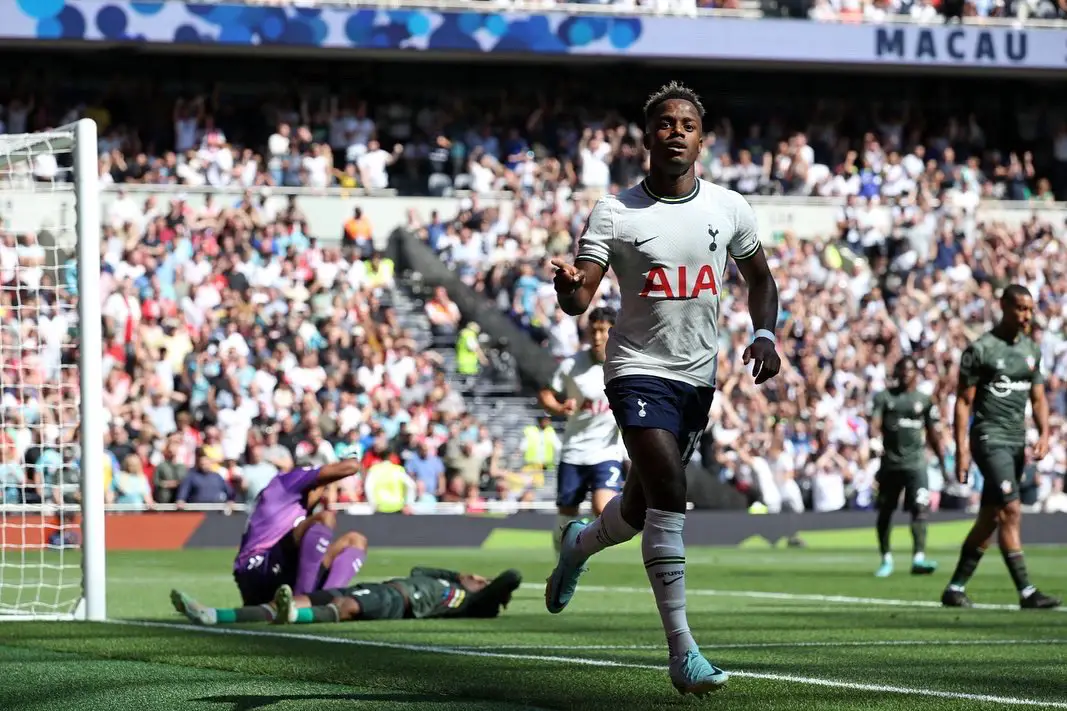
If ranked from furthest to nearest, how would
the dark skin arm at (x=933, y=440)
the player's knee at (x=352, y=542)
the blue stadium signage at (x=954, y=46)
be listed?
the blue stadium signage at (x=954, y=46) → the dark skin arm at (x=933, y=440) → the player's knee at (x=352, y=542)

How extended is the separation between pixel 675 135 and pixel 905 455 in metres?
13.3

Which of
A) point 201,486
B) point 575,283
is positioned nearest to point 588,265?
point 575,283

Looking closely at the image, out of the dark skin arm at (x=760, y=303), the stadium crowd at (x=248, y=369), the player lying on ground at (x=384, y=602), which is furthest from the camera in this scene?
the stadium crowd at (x=248, y=369)

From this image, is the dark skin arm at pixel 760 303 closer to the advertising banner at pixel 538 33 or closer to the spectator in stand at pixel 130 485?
the spectator in stand at pixel 130 485

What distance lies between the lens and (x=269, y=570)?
12.5 metres

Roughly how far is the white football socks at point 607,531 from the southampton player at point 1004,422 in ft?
20.1

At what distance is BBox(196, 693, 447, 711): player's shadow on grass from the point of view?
7.48 metres

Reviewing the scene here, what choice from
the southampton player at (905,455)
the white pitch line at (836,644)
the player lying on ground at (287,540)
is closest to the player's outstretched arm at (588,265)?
the white pitch line at (836,644)

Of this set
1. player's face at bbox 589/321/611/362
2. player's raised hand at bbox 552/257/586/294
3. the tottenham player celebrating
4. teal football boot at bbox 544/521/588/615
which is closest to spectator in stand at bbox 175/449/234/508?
player's face at bbox 589/321/611/362

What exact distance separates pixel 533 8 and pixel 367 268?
7.92 m

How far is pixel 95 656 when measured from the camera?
31.2 ft

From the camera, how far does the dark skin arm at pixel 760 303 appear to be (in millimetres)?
7633

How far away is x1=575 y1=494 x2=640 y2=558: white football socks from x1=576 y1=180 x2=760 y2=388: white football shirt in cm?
76

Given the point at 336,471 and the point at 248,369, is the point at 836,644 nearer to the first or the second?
the point at 336,471
